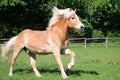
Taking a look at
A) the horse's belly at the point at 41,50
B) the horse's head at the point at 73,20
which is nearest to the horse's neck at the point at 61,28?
the horse's head at the point at 73,20

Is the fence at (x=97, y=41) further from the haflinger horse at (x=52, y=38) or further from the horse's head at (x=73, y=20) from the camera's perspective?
the horse's head at (x=73, y=20)

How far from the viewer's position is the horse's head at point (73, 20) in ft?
38.1

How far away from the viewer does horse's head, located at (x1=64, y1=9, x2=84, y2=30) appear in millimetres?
11617

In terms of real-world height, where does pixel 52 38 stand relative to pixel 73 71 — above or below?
above

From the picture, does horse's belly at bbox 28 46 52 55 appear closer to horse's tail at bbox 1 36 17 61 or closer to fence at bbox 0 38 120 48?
horse's tail at bbox 1 36 17 61

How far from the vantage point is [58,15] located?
40.3 feet

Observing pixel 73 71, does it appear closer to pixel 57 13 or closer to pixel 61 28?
pixel 61 28

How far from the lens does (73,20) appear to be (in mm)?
11766

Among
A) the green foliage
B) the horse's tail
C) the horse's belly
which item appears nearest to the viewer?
the horse's belly

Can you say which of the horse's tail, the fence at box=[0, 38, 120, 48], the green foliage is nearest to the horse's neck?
the horse's tail

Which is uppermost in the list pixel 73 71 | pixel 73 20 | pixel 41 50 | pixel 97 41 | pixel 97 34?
pixel 73 20

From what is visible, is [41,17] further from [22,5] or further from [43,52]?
[43,52]

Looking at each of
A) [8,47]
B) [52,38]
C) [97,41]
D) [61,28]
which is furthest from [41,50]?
[97,41]

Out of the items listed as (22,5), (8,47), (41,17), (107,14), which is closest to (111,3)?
(107,14)
